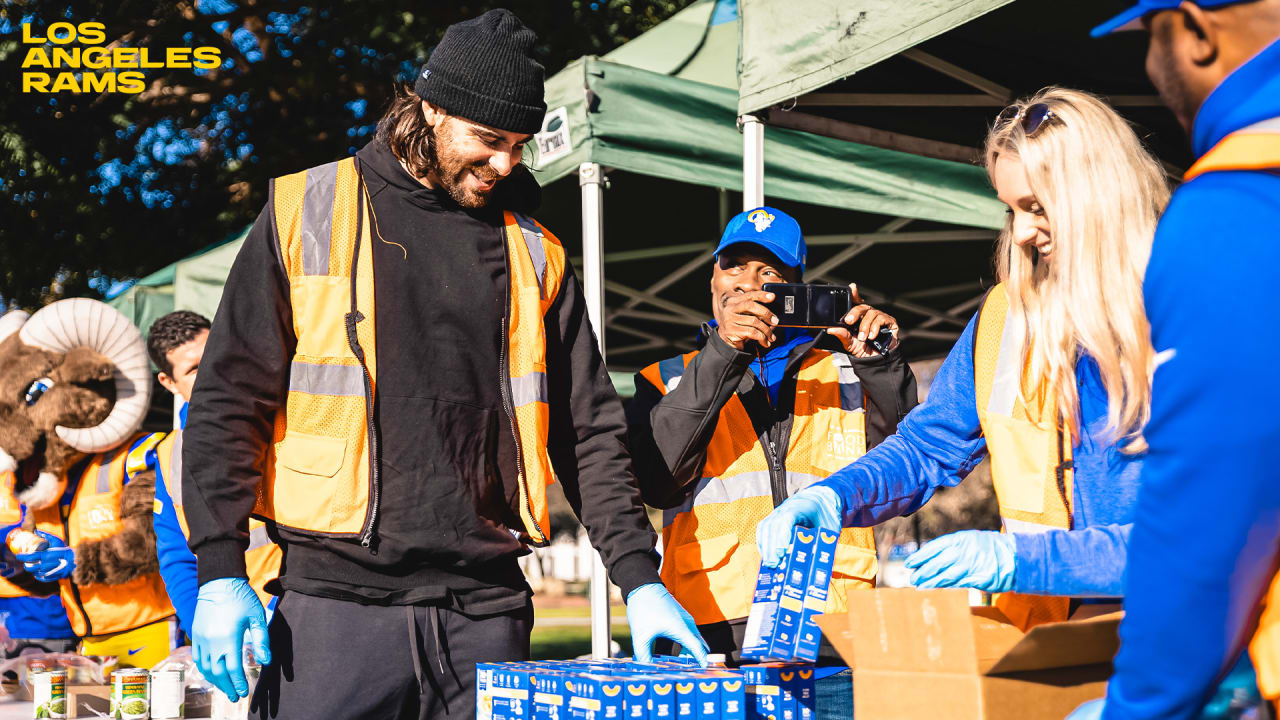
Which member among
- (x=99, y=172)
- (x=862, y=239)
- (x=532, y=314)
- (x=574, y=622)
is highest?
(x=99, y=172)

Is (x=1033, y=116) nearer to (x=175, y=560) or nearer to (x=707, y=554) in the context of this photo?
(x=707, y=554)

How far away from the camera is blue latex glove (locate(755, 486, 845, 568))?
6.50ft

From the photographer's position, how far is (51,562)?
16.9ft

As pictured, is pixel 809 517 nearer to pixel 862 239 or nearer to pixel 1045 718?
pixel 1045 718

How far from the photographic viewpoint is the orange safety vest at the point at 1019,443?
6.55 feet

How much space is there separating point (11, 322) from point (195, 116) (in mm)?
7441

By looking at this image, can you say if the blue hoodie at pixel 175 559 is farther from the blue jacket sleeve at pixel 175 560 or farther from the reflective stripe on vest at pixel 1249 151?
the reflective stripe on vest at pixel 1249 151

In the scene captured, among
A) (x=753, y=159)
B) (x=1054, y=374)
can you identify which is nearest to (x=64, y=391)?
(x=753, y=159)

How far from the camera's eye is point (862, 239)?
238 inches

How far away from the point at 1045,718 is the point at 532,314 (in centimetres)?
124

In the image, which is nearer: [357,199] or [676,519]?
[357,199]

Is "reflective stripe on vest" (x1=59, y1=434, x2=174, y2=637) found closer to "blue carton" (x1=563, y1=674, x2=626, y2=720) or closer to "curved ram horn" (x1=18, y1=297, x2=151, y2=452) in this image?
"curved ram horn" (x1=18, y1=297, x2=151, y2=452)

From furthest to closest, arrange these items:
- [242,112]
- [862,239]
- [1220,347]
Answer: [242,112], [862,239], [1220,347]

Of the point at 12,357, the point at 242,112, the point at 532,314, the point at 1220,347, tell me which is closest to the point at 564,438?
the point at 532,314
